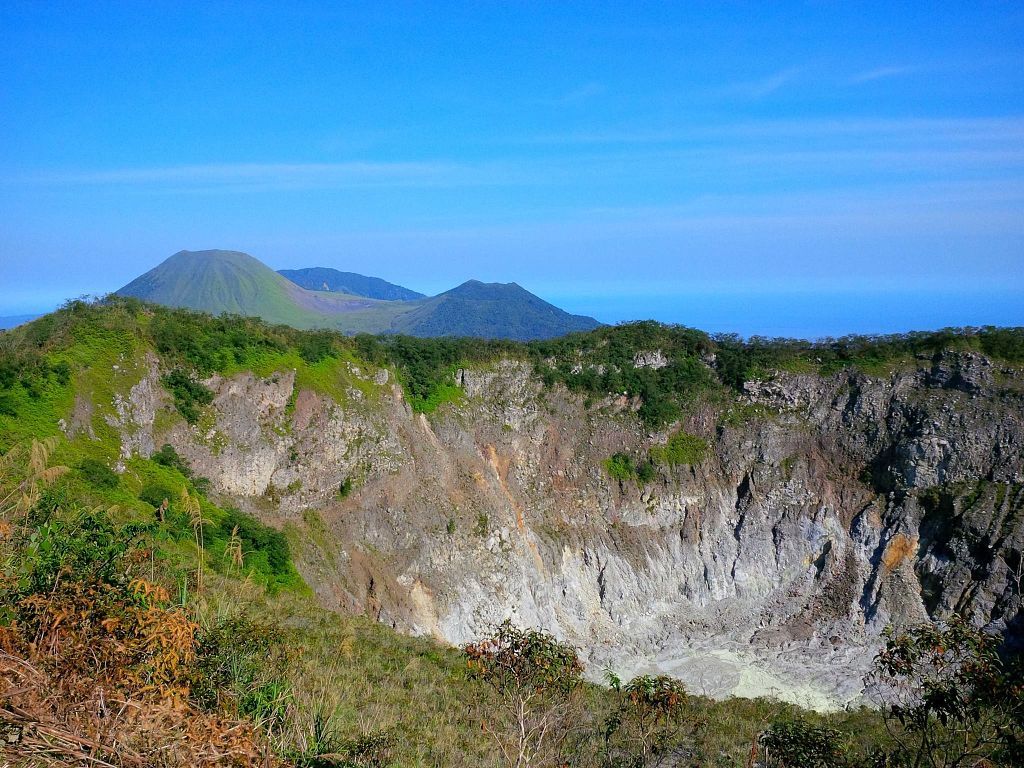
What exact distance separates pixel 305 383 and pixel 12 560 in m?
Answer: 26.0

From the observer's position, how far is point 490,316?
141 meters

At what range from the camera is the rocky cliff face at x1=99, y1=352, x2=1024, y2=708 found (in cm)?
2995

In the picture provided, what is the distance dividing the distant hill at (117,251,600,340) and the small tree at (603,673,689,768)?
382 feet

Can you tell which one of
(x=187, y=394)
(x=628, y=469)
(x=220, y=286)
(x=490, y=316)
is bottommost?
(x=628, y=469)

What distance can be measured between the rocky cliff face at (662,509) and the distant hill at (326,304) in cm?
9182

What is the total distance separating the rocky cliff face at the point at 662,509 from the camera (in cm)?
2995

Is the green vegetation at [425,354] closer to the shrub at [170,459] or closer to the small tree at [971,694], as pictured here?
the shrub at [170,459]

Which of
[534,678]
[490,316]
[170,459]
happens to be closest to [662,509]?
[170,459]

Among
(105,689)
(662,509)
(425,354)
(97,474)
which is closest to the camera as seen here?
(105,689)

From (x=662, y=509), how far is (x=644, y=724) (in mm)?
25096

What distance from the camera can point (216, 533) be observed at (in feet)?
77.9

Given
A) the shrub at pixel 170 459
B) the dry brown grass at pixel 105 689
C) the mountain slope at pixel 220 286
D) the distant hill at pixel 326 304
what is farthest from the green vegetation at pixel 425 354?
the mountain slope at pixel 220 286

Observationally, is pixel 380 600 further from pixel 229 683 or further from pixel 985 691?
pixel 985 691

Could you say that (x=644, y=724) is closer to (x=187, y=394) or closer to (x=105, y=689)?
(x=105, y=689)
